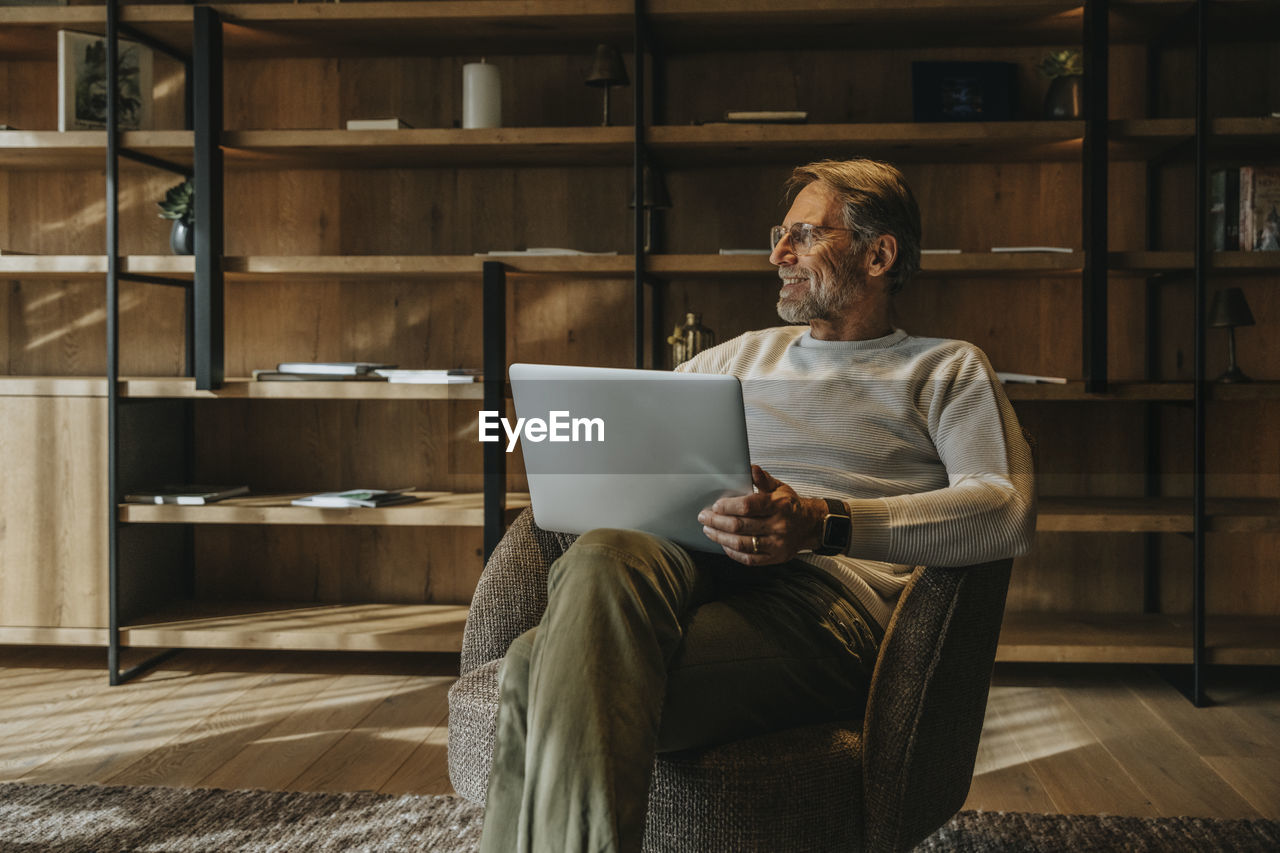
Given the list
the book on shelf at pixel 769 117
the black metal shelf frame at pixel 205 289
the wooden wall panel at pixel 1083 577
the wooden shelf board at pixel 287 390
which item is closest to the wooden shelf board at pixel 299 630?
the black metal shelf frame at pixel 205 289

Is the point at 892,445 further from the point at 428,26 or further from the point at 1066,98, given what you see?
the point at 428,26

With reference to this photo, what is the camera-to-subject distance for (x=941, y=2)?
2475mm

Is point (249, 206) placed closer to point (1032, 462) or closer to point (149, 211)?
point (149, 211)

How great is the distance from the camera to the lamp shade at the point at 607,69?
8.58ft

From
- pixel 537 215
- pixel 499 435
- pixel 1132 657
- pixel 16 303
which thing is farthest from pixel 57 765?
pixel 1132 657

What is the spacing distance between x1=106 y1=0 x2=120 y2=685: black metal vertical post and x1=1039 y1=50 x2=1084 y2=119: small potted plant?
2319 millimetres

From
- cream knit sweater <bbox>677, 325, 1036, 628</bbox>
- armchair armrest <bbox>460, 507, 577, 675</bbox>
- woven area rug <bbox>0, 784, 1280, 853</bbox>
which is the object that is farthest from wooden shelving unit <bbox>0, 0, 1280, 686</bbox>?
armchair armrest <bbox>460, 507, 577, 675</bbox>

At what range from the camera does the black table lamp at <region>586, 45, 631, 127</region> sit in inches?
103

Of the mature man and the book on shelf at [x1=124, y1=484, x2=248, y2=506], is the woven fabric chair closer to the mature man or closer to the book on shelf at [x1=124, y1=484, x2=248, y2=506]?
the mature man

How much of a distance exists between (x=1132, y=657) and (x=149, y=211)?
2926 millimetres

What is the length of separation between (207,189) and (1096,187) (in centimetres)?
215

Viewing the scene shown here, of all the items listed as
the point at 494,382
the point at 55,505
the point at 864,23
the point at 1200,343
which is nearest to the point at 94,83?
the point at 55,505

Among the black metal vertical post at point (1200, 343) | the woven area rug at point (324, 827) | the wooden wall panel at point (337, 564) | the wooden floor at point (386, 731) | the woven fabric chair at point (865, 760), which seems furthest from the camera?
the wooden wall panel at point (337, 564)

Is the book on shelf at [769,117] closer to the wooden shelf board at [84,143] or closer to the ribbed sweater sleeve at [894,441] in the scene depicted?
the ribbed sweater sleeve at [894,441]
